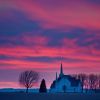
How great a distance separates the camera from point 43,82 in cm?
10469

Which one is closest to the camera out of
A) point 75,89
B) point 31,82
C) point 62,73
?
point 31,82

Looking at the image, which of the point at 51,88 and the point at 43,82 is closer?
the point at 43,82

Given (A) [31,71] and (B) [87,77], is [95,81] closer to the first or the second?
(B) [87,77]

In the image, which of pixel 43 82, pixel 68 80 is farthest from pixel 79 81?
pixel 43 82

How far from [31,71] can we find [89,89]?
1036 inches

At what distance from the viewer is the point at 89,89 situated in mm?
137875

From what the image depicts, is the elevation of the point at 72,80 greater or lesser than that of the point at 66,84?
greater

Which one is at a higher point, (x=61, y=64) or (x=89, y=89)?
(x=61, y=64)

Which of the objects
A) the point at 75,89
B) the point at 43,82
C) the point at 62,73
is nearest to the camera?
the point at 43,82

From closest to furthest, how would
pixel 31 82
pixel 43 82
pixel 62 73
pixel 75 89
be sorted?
1. pixel 43 82
2. pixel 31 82
3. pixel 75 89
4. pixel 62 73

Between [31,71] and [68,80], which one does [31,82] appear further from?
[68,80]

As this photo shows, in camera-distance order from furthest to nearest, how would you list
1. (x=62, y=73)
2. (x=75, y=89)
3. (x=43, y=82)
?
(x=62, y=73) → (x=75, y=89) → (x=43, y=82)

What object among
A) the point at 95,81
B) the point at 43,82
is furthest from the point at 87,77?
the point at 43,82

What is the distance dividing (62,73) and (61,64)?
344 centimetres
